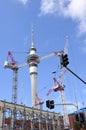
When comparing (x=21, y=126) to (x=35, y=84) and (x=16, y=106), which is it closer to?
(x=16, y=106)

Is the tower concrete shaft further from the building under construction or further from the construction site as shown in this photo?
the building under construction

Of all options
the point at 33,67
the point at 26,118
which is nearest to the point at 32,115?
the point at 26,118

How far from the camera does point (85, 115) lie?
86.1ft

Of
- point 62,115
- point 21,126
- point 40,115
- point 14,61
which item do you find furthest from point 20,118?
point 14,61

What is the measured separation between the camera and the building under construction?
263ft

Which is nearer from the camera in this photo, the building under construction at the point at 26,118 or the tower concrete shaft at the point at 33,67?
the building under construction at the point at 26,118

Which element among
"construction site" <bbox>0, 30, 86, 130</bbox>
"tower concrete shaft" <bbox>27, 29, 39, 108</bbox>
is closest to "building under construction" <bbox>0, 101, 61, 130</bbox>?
"construction site" <bbox>0, 30, 86, 130</bbox>

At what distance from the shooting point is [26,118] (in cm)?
9231

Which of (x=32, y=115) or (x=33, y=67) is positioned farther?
(x=33, y=67)

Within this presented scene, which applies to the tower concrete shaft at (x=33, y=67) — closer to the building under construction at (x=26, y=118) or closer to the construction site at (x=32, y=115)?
the construction site at (x=32, y=115)

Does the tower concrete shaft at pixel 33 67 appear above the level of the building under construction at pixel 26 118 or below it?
above

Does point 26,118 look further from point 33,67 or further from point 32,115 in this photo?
point 33,67

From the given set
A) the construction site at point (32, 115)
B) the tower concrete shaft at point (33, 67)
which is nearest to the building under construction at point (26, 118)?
the construction site at point (32, 115)

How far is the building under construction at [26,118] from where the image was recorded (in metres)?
80.2
